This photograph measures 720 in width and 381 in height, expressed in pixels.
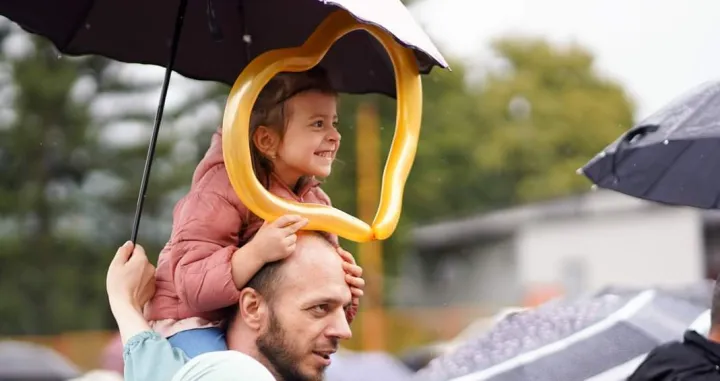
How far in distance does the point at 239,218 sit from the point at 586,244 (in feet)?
96.2

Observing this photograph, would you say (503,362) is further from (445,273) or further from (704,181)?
(445,273)

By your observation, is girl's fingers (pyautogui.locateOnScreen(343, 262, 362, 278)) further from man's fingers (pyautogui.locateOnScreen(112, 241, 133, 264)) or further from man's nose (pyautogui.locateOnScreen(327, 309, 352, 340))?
man's fingers (pyautogui.locateOnScreen(112, 241, 133, 264))

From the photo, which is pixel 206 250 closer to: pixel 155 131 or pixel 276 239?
pixel 276 239

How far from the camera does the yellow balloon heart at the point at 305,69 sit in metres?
3.14

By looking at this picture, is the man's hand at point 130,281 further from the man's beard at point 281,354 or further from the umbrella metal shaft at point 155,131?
the man's beard at point 281,354

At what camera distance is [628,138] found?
504cm

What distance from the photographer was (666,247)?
2894 cm

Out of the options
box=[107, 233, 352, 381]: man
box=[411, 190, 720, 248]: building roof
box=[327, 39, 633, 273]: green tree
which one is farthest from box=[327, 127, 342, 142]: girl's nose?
box=[327, 39, 633, 273]: green tree

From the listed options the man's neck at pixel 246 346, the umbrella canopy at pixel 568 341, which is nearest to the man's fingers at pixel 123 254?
the man's neck at pixel 246 346

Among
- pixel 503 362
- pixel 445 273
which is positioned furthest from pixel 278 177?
pixel 445 273

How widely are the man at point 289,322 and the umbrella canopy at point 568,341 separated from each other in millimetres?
1814

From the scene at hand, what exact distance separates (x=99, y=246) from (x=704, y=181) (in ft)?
88.9

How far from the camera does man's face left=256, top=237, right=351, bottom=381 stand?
3.19 m

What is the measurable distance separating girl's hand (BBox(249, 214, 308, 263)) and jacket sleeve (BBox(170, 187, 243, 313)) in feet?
0.30
